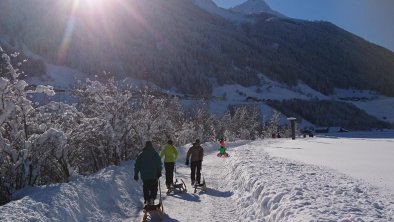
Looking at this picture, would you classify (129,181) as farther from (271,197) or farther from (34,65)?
(34,65)

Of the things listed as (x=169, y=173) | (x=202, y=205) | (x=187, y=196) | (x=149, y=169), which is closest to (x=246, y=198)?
(x=202, y=205)

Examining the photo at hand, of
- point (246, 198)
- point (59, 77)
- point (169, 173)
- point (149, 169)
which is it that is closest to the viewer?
point (149, 169)

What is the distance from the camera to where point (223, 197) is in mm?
16031

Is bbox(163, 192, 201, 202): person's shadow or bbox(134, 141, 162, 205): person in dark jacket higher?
bbox(134, 141, 162, 205): person in dark jacket

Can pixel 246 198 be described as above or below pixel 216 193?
Result: above

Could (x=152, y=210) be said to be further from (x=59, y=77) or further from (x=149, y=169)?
(x=59, y=77)

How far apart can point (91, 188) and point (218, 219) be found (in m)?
4.36

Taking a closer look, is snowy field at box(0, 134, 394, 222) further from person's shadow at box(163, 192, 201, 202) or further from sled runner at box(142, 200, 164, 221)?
sled runner at box(142, 200, 164, 221)

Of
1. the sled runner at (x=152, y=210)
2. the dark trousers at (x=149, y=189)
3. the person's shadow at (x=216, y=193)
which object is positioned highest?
the dark trousers at (x=149, y=189)

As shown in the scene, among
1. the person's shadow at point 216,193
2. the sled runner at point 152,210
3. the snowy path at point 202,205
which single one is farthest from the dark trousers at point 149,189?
the person's shadow at point 216,193

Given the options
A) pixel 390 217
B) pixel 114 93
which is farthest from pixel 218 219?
pixel 114 93

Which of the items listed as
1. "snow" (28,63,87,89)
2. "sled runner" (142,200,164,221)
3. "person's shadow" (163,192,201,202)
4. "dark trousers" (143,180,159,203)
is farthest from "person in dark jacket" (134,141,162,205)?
"snow" (28,63,87,89)

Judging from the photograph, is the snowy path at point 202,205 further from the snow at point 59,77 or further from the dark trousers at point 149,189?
the snow at point 59,77

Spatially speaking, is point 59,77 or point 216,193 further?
point 59,77
